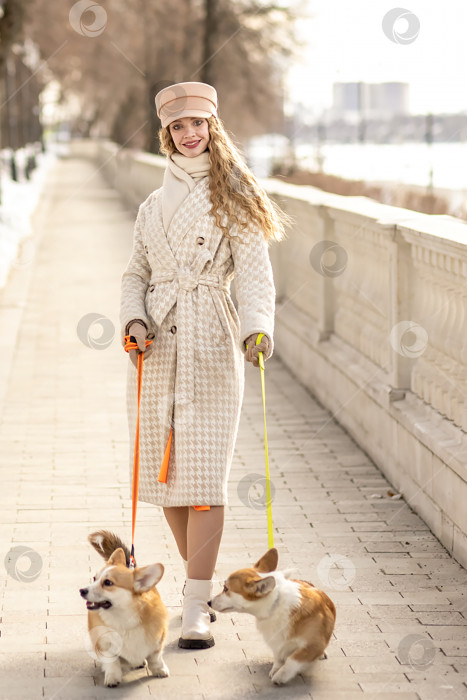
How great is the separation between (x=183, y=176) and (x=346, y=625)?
72.8 inches

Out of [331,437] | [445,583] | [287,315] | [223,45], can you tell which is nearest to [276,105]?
[223,45]

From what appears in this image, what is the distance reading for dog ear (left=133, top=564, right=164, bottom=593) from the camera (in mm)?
4000

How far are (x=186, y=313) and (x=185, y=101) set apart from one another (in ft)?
2.65

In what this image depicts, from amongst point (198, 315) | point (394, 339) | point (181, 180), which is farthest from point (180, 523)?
point (394, 339)

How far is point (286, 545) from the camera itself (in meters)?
5.81

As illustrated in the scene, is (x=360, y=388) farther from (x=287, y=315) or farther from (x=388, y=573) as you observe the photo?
(x=287, y=315)

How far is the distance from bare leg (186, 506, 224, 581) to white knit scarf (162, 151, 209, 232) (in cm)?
111

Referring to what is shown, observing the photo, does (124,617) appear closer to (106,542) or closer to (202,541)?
(106,542)

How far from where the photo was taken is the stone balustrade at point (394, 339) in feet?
19.3

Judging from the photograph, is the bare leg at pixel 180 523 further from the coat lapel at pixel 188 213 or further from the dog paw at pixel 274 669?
the coat lapel at pixel 188 213

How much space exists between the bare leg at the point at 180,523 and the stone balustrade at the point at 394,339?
1291mm

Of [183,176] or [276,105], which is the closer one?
[183,176]

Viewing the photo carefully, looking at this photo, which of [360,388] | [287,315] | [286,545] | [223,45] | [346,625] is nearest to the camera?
[346,625]

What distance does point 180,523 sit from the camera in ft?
16.1
